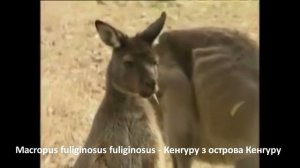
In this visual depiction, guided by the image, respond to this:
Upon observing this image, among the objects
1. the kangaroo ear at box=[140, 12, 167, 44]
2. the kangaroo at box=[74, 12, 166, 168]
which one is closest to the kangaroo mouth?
the kangaroo at box=[74, 12, 166, 168]

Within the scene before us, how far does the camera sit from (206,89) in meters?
4.54

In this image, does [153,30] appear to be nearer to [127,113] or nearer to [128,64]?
→ [128,64]

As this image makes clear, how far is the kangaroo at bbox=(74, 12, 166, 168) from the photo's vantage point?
4309 mm

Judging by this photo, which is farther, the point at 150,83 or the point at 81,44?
the point at 81,44

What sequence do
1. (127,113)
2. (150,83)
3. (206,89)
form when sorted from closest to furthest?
(150,83) < (127,113) < (206,89)

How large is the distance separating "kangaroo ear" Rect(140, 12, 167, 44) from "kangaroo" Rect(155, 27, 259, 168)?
150 mm

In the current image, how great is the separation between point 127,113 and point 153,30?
31 cm

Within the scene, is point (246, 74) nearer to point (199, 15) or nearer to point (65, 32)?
point (199, 15)

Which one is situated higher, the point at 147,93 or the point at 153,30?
the point at 153,30

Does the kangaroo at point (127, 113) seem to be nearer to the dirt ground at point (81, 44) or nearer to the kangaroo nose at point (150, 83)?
the kangaroo nose at point (150, 83)

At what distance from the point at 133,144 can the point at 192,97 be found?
287 mm

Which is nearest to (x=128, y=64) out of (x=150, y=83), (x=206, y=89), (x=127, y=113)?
(x=150, y=83)

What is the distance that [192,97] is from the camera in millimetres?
4539
